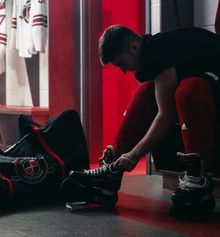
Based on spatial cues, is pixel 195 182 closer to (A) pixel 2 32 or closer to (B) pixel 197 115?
(B) pixel 197 115

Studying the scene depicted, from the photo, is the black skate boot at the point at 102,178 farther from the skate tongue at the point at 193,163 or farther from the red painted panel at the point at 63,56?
the red painted panel at the point at 63,56

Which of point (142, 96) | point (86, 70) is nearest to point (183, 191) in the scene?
point (142, 96)

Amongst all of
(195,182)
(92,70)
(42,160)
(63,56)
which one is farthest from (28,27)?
(195,182)

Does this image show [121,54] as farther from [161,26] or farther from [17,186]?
[161,26]

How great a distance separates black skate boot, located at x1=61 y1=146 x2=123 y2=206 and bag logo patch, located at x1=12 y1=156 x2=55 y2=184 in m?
0.11

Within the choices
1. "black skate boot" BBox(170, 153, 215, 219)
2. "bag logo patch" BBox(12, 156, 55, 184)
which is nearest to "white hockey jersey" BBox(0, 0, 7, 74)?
"bag logo patch" BBox(12, 156, 55, 184)

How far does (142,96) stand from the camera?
1856 mm

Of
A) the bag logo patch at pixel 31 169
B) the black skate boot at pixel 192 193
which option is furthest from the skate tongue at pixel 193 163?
the bag logo patch at pixel 31 169

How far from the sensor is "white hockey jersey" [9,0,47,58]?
3418 mm

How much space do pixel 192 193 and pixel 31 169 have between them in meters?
0.57

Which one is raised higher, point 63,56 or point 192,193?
point 63,56

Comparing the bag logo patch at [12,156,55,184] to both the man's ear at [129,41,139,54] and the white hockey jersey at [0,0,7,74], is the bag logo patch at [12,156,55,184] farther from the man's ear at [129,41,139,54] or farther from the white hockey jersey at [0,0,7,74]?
the white hockey jersey at [0,0,7,74]

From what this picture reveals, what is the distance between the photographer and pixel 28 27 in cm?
362

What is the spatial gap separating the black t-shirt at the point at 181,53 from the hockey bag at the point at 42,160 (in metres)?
0.38
